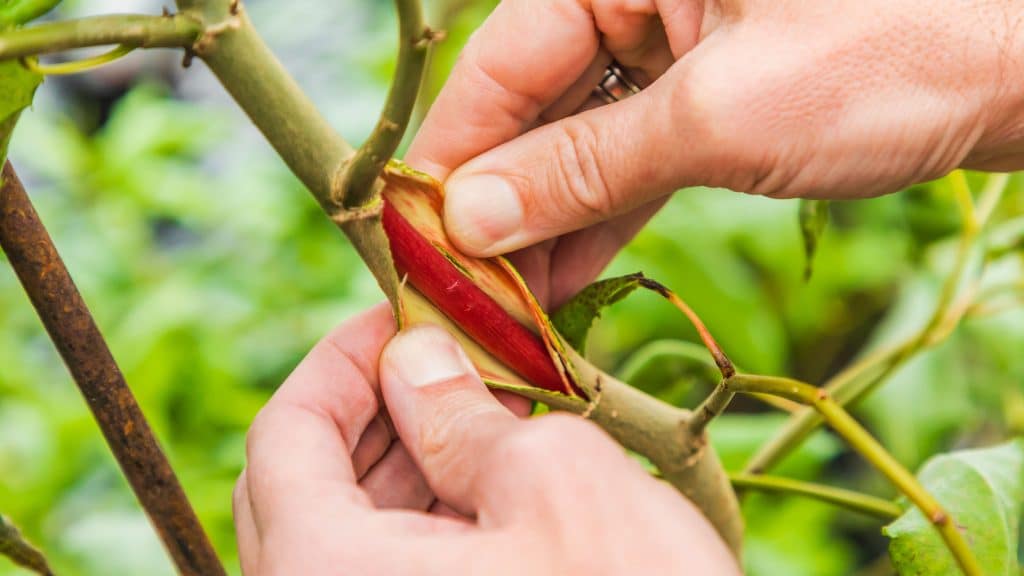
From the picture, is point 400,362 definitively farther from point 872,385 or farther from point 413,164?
point 872,385

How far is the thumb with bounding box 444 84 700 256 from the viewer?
0.55 m

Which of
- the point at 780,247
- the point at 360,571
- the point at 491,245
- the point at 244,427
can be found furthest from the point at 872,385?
the point at 244,427

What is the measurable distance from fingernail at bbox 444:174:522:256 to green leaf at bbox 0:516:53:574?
0.26m

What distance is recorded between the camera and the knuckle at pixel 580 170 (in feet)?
1.87

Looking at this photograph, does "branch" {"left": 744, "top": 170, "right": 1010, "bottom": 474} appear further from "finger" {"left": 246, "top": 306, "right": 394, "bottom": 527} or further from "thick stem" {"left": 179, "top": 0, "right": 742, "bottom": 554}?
"finger" {"left": 246, "top": 306, "right": 394, "bottom": 527}

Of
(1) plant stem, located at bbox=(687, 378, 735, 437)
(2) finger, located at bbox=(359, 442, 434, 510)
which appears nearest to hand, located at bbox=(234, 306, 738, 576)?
(2) finger, located at bbox=(359, 442, 434, 510)

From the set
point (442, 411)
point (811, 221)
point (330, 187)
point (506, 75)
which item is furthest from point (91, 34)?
point (811, 221)

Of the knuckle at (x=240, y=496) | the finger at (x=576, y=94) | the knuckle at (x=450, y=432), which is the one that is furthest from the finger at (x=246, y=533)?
the finger at (x=576, y=94)

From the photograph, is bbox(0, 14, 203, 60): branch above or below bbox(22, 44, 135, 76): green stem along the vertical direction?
above

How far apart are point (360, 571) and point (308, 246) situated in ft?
3.07

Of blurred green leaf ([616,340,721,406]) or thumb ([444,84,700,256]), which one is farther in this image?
blurred green leaf ([616,340,721,406])

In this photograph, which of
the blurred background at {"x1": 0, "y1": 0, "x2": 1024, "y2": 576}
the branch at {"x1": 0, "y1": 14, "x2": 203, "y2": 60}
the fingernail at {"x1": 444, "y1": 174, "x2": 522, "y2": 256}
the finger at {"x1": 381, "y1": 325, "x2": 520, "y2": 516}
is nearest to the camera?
the branch at {"x1": 0, "y1": 14, "x2": 203, "y2": 60}

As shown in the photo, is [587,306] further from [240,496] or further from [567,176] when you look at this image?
[240,496]

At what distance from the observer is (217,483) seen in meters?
0.94
